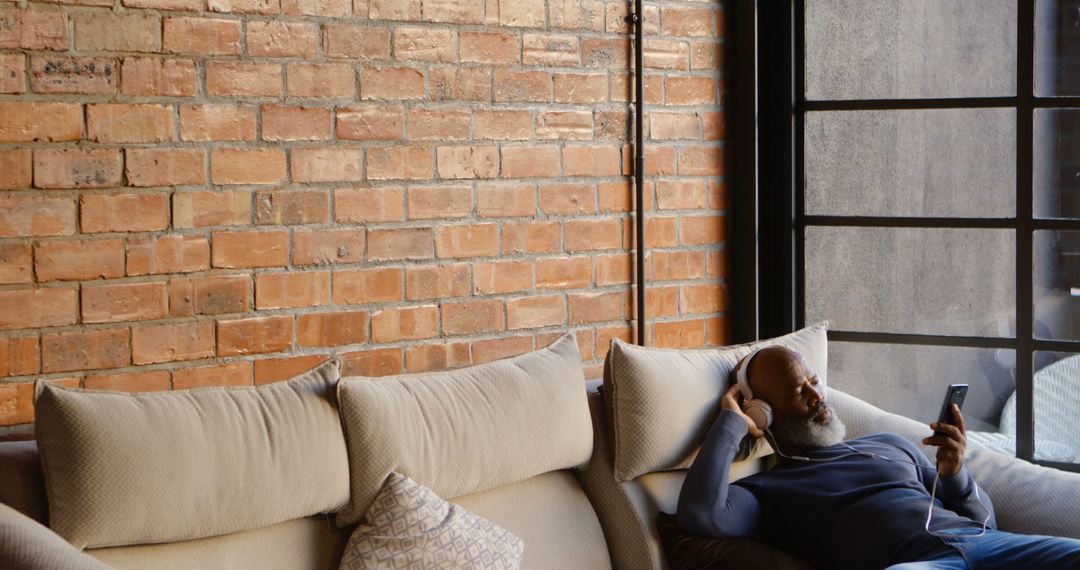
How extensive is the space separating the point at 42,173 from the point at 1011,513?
2.25 meters

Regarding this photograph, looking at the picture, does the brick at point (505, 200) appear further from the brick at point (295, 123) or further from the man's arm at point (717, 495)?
the man's arm at point (717, 495)

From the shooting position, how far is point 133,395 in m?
2.06

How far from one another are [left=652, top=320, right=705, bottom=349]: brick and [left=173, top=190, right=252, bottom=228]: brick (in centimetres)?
126

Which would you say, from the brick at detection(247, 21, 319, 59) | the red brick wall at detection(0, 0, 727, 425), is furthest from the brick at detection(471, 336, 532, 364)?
the brick at detection(247, 21, 319, 59)

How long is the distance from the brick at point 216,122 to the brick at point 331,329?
0.45 m

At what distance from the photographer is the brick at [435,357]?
9.34 ft

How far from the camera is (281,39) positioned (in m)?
2.60

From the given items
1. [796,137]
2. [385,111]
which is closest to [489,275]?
[385,111]

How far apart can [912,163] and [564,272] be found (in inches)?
42.8

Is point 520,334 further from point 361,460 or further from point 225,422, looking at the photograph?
point 225,422

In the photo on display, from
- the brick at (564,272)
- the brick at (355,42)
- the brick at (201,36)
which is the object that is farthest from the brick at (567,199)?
the brick at (201,36)

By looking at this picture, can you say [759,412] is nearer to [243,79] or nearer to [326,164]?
[326,164]

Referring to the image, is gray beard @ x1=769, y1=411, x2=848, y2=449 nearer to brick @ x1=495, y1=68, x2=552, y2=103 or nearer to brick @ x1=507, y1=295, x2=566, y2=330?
brick @ x1=507, y1=295, x2=566, y2=330

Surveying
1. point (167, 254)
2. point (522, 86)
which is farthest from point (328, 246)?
point (522, 86)
